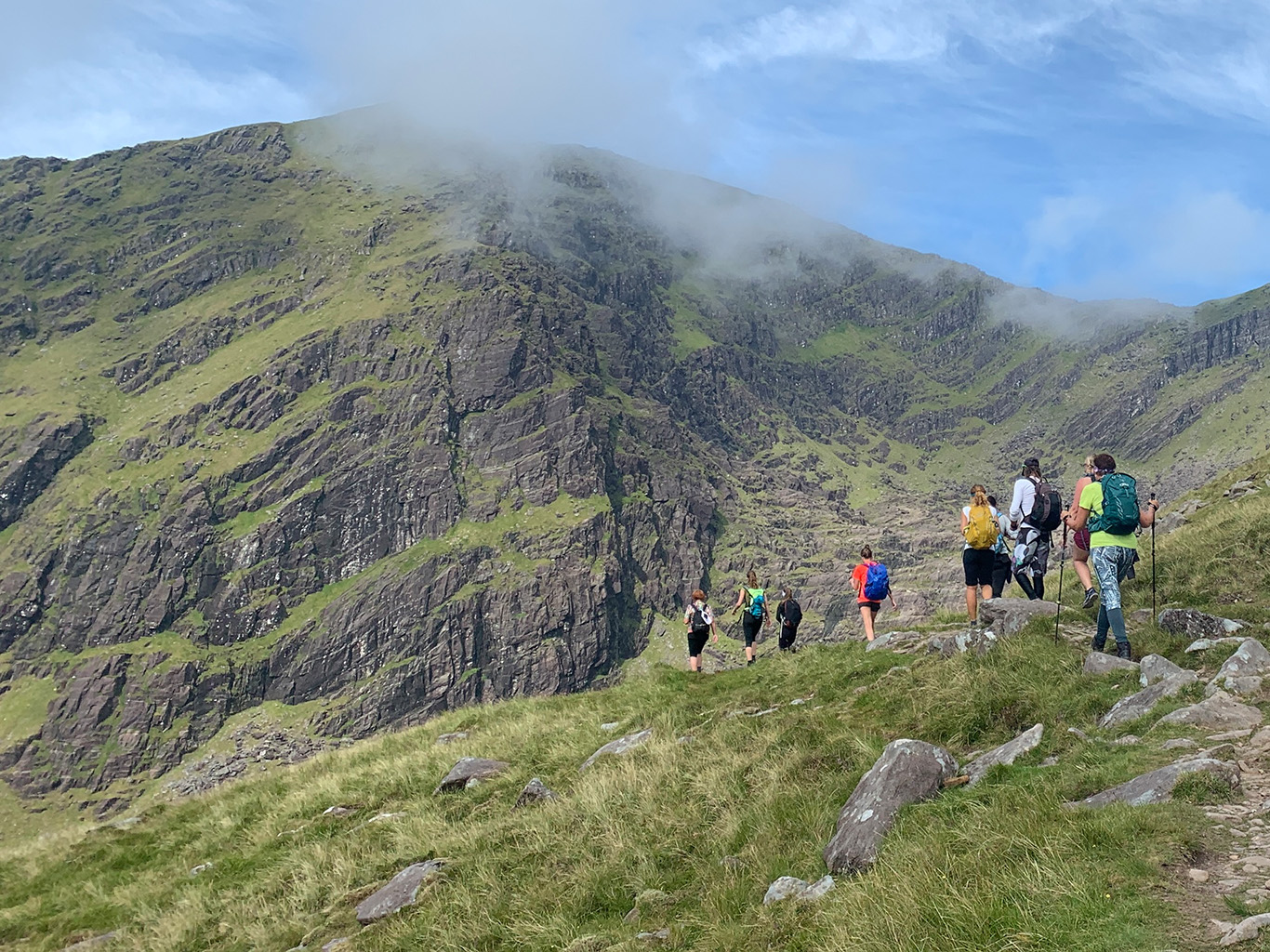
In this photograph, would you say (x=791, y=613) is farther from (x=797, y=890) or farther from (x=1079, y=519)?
(x=797, y=890)

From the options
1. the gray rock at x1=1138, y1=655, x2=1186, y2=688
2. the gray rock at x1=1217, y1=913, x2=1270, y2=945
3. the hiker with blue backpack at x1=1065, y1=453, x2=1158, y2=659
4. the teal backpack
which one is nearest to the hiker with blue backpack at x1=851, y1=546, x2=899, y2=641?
the hiker with blue backpack at x1=1065, y1=453, x2=1158, y2=659

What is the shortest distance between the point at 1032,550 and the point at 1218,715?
11.9 meters

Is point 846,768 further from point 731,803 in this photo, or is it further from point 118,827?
point 118,827

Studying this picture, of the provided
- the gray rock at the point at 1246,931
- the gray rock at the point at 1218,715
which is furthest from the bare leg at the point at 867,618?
the gray rock at the point at 1246,931

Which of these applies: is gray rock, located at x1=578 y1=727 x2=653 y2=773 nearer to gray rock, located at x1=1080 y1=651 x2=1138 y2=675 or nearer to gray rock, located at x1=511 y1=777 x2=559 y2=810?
gray rock, located at x1=511 y1=777 x2=559 y2=810

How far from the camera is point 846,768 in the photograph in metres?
11.2

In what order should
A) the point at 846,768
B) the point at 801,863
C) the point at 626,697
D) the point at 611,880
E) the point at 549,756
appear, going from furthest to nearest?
1. the point at 626,697
2. the point at 549,756
3. the point at 846,768
4. the point at 611,880
5. the point at 801,863

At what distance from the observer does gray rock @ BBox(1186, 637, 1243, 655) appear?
474 inches

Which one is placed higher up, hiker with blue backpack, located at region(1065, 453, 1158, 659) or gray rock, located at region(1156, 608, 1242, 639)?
hiker with blue backpack, located at region(1065, 453, 1158, 659)

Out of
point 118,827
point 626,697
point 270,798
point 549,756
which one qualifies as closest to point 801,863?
point 549,756

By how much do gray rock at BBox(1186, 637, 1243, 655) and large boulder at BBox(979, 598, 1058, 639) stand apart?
3.00m

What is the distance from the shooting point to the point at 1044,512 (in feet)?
65.4

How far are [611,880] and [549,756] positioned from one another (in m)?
6.46

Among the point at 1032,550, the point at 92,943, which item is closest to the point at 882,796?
the point at 92,943
